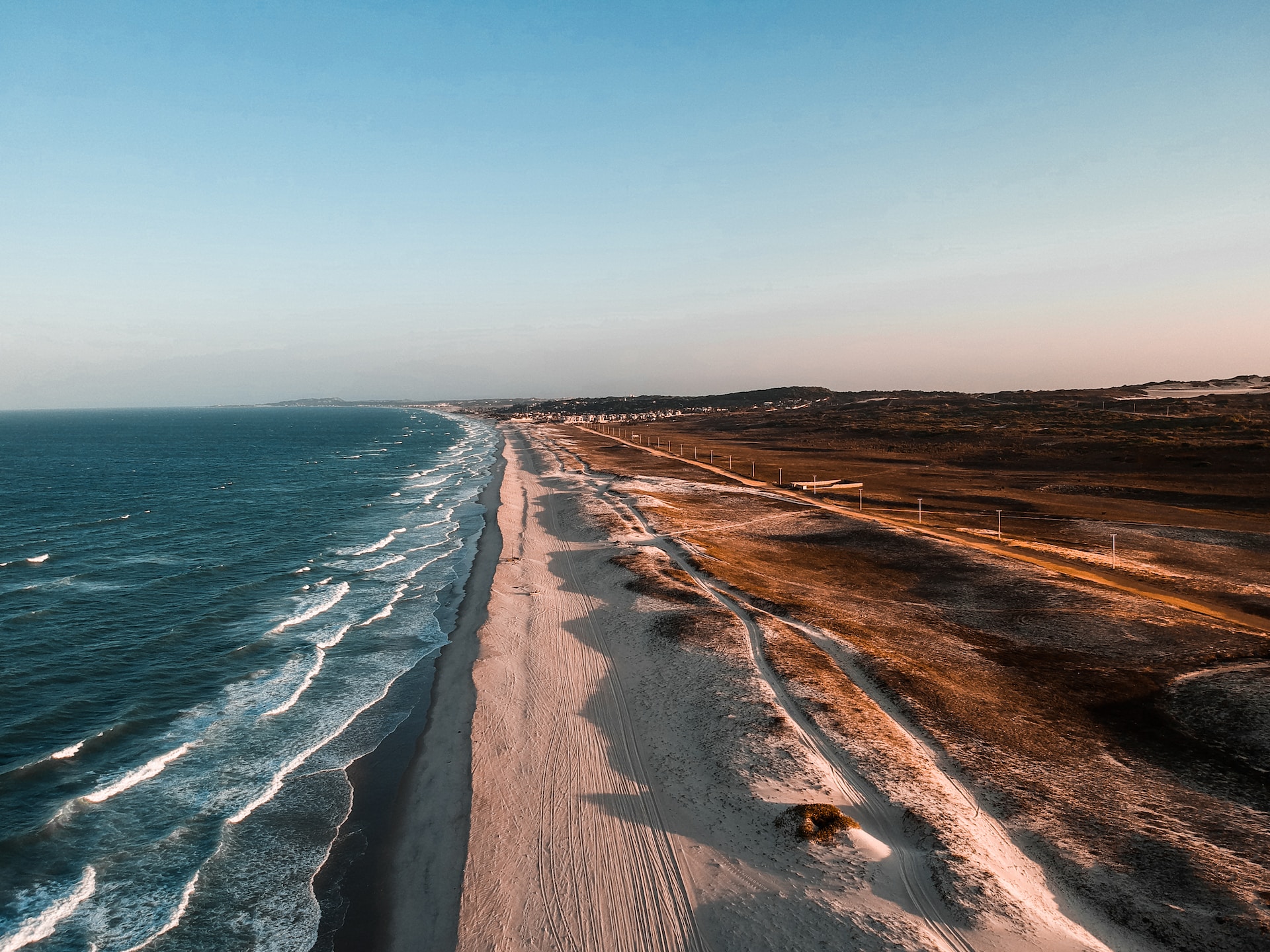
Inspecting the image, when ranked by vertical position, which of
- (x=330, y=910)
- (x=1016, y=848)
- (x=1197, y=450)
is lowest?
(x=330, y=910)

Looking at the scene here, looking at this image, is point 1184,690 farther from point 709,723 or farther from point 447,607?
point 447,607

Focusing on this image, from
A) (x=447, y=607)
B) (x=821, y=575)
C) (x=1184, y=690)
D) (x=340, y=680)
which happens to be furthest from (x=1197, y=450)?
(x=340, y=680)

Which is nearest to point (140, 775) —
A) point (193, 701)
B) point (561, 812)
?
point (193, 701)

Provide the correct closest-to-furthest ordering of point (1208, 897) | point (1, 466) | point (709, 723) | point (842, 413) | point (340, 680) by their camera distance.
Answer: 1. point (1208, 897)
2. point (709, 723)
3. point (340, 680)
4. point (1, 466)
5. point (842, 413)

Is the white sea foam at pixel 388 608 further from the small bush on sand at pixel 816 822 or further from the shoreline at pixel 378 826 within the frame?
the small bush on sand at pixel 816 822

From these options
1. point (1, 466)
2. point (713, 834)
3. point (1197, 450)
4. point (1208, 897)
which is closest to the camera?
point (1208, 897)

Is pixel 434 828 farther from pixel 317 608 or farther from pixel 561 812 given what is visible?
pixel 317 608

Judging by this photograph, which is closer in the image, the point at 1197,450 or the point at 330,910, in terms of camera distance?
the point at 330,910
